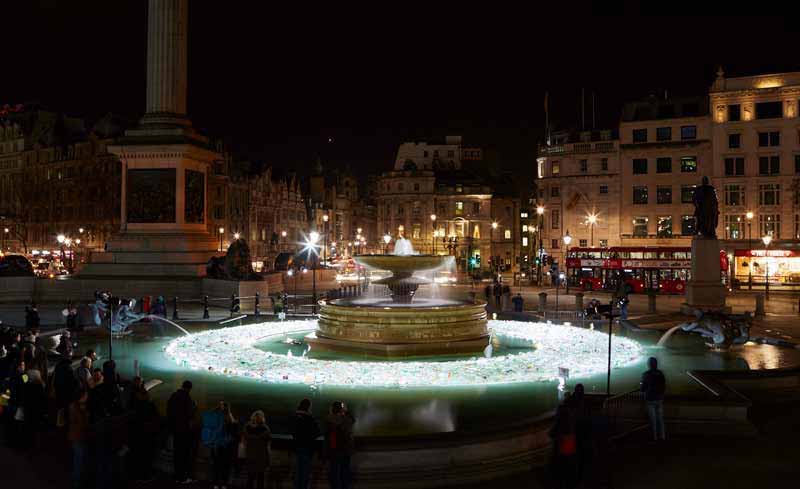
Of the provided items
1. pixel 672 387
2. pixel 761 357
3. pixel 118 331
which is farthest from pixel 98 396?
pixel 761 357

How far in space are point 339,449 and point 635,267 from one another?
44369 mm

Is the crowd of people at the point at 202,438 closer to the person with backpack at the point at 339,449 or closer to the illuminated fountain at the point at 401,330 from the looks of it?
the person with backpack at the point at 339,449

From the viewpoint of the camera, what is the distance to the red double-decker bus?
48250 millimetres

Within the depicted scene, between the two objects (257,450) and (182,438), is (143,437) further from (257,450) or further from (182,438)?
(257,450)

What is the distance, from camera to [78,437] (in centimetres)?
902

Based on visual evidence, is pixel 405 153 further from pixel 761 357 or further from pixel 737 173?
pixel 761 357

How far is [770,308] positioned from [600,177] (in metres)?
37.0

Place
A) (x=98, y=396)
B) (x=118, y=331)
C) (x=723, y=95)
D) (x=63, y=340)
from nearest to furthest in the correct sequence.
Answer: (x=98, y=396), (x=63, y=340), (x=118, y=331), (x=723, y=95)

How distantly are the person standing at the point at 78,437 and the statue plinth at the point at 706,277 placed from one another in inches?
963

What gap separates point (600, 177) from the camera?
71812mm

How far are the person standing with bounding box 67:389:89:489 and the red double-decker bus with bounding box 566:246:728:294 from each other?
1658 inches

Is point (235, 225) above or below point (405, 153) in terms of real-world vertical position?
below

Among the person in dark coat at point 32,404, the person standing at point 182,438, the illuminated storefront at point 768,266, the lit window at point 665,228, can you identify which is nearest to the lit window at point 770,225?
the illuminated storefront at point 768,266

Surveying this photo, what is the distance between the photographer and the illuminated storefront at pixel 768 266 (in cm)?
5525
